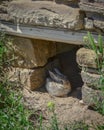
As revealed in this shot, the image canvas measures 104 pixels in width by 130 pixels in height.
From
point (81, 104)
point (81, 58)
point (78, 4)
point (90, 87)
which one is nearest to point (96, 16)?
point (78, 4)

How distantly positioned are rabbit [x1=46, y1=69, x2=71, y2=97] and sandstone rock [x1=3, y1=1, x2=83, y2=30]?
0.60 meters

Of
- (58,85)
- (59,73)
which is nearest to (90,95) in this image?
(58,85)

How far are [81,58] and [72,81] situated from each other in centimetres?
72

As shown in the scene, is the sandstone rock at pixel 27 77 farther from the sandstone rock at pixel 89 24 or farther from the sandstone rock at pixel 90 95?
the sandstone rock at pixel 89 24

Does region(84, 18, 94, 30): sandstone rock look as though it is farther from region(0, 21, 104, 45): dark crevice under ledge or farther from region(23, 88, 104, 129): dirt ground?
region(23, 88, 104, 129): dirt ground

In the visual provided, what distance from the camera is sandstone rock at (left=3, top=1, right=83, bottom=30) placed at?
115 inches

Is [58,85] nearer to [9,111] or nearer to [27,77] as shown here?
[27,77]

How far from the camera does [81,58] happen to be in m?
3.04

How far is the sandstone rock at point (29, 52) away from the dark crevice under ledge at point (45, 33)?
0.11 meters

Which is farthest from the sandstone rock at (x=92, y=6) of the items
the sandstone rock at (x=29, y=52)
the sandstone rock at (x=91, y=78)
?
the sandstone rock at (x=29, y=52)

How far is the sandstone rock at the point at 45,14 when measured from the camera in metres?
2.92

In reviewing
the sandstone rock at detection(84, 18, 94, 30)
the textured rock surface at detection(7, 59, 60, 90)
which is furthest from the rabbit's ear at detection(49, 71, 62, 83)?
the sandstone rock at detection(84, 18, 94, 30)

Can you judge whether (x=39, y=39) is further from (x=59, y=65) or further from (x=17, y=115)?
(x=17, y=115)

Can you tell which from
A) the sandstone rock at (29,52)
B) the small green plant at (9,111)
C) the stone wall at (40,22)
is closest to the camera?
the small green plant at (9,111)
